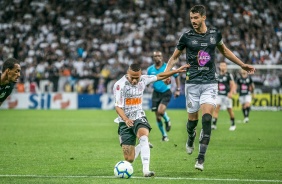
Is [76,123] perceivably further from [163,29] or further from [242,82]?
[163,29]

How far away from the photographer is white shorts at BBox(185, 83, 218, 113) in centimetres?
1221

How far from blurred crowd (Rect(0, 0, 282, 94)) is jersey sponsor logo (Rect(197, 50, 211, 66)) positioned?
26637 millimetres

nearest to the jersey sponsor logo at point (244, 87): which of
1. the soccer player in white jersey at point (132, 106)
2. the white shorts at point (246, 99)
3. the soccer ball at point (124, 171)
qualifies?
the white shorts at point (246, 99)

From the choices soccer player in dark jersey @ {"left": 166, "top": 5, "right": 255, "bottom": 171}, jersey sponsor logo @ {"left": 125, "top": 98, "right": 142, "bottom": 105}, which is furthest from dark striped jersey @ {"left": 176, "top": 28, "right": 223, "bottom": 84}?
jersey sponsor logo @ {"left": 125, "top": 98, "right": 142, "bottom": 105}

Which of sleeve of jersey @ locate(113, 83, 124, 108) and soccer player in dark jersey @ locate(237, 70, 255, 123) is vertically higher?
sleeve of jersey @ locate(113, 83, 124, 108)

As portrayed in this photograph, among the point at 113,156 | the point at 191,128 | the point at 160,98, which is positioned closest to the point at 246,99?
the point at 160,98

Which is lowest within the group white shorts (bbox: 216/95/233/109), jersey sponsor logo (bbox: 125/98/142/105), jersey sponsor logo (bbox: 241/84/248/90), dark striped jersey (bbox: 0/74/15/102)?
white shorts (bbox: 216/95/233/109)

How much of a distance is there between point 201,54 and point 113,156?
380 centimetres

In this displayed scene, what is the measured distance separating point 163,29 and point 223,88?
1741 centimetres

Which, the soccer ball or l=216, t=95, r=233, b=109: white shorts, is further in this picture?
l=216, t=95, r=233, b=109: white shorts

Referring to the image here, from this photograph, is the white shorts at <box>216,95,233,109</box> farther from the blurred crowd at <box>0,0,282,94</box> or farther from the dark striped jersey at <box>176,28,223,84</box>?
the blurred crowd at <box>0,0,282,94</box>

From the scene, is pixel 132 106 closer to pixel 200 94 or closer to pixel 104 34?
pixel 200 94

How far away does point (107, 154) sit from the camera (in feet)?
49.8

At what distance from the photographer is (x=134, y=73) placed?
37.0 ft
